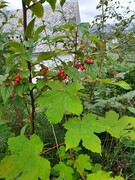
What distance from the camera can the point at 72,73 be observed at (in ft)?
3.65

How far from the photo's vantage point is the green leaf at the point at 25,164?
3.47ft

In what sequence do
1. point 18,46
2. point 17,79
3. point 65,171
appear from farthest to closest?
point 65,171 → point 17,79 → point 18,46

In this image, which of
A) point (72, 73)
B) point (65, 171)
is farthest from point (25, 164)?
point (72, 73)

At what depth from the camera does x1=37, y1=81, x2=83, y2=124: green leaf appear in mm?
993

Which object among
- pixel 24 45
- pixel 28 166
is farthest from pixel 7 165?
pixel 24 45

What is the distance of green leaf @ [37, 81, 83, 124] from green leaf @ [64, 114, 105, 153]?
8 centimetres

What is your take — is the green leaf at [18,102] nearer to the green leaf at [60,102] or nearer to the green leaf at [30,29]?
the green leaf at [60,102]

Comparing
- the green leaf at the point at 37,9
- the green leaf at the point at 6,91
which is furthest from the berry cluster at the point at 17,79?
the green leaf at the point at 37,9

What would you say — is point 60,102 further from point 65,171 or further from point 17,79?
point 65,171

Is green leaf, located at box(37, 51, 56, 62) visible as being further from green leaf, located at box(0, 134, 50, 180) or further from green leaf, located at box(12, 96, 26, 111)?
green leaf, located at box(0, 134, 50, 180)

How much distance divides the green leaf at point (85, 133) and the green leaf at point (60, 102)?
80 mm

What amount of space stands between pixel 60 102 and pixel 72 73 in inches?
6.0

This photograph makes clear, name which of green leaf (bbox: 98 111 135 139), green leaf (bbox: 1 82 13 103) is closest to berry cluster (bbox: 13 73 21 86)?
green leaf (bbox: 1 82 13 103)

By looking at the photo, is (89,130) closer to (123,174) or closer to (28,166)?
(28,166)
